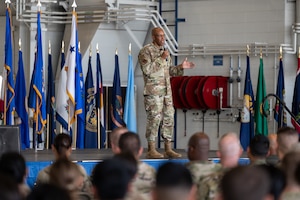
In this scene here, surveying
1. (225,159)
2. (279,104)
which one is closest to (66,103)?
(279,104)

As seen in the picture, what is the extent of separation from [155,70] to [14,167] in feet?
16.2

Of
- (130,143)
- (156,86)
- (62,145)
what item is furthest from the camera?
(156,86)

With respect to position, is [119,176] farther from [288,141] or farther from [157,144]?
[157,144]

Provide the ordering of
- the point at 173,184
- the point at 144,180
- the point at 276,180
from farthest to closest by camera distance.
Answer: the point at 144,180, the point at 276,180, the point at 173,184

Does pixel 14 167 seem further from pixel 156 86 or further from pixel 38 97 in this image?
pixel 38 97

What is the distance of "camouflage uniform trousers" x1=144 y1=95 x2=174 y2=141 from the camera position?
8758 millimetres

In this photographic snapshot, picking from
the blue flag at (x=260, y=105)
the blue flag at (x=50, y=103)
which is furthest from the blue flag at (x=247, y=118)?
the blue flag at (x=50, y=103)

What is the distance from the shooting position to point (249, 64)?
12.9m

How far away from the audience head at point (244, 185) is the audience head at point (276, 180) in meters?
0.67

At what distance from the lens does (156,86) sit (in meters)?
8.75


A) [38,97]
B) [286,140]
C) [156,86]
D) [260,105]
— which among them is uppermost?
[156,86]

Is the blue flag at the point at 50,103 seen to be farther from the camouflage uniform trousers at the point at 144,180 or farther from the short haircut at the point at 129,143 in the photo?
the camouflage uniform trousers at the point at 144,180

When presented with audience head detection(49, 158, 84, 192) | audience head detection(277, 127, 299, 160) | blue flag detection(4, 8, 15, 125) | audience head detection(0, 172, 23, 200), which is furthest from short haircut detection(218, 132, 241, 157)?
blue flag detection(4, 8, 15, 125)

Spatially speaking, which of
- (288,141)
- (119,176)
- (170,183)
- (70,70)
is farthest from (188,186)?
(70,70)
